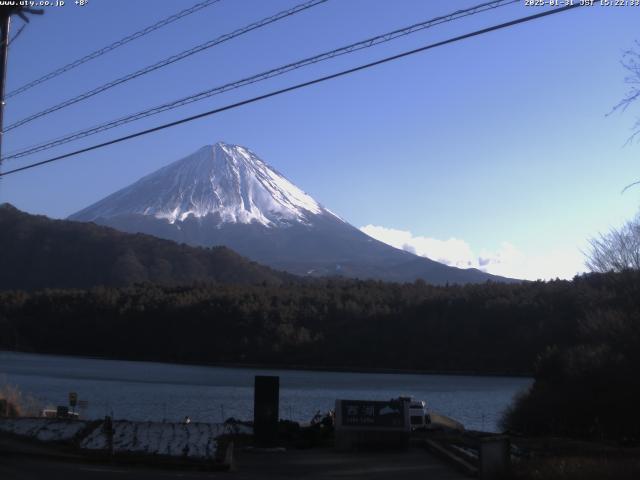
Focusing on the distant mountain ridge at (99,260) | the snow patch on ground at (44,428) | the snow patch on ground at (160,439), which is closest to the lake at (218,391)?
the snow patch on ground at (44,428)

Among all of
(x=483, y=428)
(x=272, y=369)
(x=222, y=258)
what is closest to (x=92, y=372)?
(x=272, y=369)

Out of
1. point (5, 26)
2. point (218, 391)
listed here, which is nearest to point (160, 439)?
point (5, 26)

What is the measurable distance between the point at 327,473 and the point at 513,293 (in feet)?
272

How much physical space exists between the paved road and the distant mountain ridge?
124 meters

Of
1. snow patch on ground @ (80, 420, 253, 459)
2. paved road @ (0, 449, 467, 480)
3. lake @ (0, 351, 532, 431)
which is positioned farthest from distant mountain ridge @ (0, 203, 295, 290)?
paved road @ (0, 449, 467, 480)

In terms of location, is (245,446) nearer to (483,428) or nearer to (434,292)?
(483,428)

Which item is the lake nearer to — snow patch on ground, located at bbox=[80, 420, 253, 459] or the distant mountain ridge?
snow patch on ground, located at bbox=[80, 420, 253, 459]

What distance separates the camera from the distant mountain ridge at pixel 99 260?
5812 inches

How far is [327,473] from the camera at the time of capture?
18312 millimetres

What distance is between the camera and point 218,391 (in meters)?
57.1

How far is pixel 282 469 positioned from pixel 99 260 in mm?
137984

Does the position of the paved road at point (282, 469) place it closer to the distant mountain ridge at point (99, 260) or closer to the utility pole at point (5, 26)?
the utility pole at point (5, 26)

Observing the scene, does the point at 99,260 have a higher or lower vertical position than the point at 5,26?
higher

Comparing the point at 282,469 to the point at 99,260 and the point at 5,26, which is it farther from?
the point at 99,260
